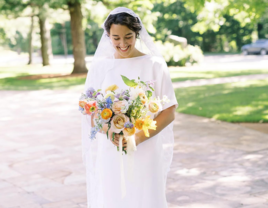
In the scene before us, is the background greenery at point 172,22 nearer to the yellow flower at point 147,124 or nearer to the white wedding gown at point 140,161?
the white wedding gown at point 140,161

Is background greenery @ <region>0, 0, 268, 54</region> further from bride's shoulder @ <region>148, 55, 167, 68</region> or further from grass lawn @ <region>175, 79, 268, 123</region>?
bride's shoulder @ <region>148, 55, 167, 68</region>

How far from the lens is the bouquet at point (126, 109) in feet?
8.61

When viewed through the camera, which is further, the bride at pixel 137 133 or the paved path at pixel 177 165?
the paved path at pixel 177 165

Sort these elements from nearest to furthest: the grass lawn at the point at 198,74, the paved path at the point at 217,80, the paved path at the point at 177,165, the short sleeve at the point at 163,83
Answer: the short sleeve at the point at 163,83, the paved path at the point at 177,165, the paved path at the point at 217,80, the grass lawn at the point at 198,74

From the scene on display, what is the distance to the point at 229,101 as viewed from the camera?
11.9m

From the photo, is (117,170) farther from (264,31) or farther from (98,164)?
(264,31)

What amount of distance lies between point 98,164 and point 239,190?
2254mm

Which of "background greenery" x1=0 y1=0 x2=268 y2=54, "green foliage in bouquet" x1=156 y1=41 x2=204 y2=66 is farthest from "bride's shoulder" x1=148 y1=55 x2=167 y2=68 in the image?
"green foliage in bouquet" x1=156 y1=41 x2=204 y2=66

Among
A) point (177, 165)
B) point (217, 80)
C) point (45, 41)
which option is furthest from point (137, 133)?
point (45, 41)

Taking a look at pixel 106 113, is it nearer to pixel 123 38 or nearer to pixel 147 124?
pixel 147 124

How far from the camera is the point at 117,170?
3055mm

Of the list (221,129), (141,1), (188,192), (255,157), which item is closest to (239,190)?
(188,192)

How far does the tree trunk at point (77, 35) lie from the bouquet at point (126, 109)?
18955mm

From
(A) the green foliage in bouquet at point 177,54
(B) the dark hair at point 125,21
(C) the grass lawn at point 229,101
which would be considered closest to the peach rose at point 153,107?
(B) the dark hair at point 125,21
